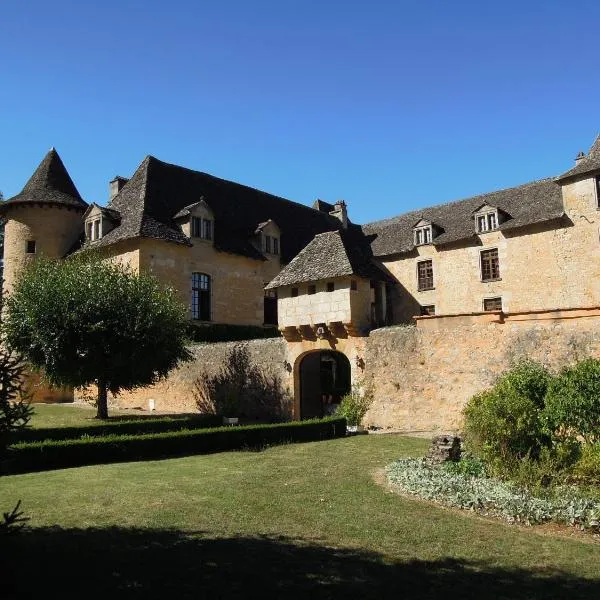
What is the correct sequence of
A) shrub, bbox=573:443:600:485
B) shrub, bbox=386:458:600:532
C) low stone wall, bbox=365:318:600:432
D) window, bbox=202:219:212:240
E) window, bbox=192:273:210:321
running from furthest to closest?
window, bbox=202:219:212:240
window, bbox=192:273:210:321
low stone wall, bbox=365:318:600:432
shrub, bbox=573:443:600:485
shrub, bbox=386:458:600:532

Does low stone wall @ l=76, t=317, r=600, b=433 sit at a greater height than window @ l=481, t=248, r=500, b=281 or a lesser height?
lesser

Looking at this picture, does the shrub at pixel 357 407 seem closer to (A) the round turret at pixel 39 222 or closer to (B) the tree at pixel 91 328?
(B) the tree at pixel 91 328

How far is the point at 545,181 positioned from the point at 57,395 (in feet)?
93.0

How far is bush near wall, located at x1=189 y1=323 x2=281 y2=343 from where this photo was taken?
26.6 m

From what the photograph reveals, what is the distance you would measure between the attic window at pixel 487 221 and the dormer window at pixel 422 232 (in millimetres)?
2795

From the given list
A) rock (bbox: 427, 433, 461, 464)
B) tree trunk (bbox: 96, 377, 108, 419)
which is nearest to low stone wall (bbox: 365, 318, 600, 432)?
rock (bbox: 427, 433, 461, 464)

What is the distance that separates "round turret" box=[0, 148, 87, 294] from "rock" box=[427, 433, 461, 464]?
76.6ft

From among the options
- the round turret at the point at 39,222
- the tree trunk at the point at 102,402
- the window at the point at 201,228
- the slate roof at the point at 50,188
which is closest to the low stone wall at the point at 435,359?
the tree trunk at the point at 102,402

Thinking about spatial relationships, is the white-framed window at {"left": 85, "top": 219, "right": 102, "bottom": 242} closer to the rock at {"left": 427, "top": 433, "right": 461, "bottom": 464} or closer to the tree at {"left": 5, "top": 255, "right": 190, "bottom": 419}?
the tree at {"left": 5, "top": 255, "right": 190, "bottom": 419}

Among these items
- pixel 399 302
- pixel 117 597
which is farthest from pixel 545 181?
pixel 117 597

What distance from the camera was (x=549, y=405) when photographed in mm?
9281

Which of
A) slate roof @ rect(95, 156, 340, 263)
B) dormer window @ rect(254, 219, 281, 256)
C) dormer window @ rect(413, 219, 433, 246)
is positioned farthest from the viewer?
dormer window @ rect(413, 219, 433, 246)

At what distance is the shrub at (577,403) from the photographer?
29.0 ft

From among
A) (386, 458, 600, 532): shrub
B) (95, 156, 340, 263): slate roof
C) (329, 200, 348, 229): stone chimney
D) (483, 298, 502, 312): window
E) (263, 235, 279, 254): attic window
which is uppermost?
(329, 200, 348, 229): stone chimney
